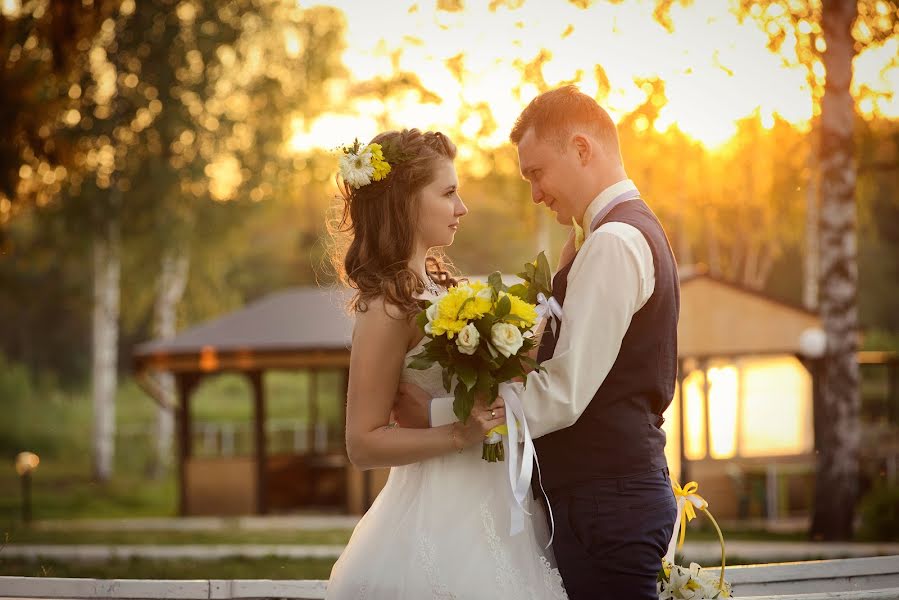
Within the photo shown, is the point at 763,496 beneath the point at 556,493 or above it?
beneath

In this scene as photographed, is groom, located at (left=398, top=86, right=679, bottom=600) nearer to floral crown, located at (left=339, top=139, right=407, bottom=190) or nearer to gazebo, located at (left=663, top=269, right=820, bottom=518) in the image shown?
floral crown, located at (left=339, top=139, right=407, bottom=190)

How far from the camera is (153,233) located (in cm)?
2431

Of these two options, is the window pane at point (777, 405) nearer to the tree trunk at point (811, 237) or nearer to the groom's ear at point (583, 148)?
the tree trunk at point (811, 237)

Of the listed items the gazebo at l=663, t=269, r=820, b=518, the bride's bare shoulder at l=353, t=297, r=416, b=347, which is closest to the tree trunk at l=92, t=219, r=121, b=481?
the gazebo at l=663, t=269, r=820, b=518

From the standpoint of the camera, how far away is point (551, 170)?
399 cm

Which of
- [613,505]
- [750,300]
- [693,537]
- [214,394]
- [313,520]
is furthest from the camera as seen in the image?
[214,394]

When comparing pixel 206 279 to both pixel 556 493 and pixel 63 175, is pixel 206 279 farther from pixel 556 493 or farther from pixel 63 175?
pixel 556 493

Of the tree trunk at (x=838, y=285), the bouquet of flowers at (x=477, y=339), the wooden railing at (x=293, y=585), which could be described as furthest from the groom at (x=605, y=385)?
the tree trunk at (x=838, y=285)

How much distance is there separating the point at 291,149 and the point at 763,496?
1352cm

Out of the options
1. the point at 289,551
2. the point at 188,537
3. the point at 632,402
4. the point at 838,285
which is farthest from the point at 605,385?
the point at 188,537

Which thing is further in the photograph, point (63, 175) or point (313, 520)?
point (63, 175)

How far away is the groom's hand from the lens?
4.03m

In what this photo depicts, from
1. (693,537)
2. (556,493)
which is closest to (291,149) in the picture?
(693,537)

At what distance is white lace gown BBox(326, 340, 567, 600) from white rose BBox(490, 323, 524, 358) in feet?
1.61
